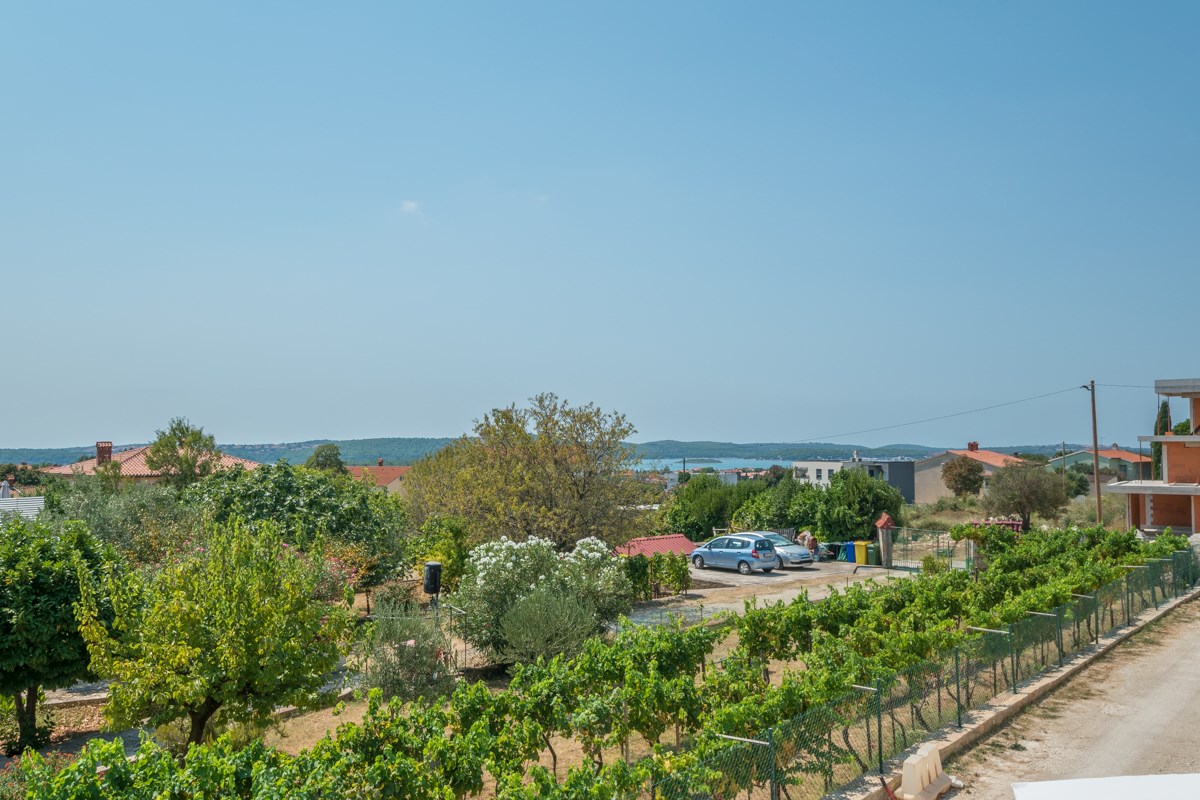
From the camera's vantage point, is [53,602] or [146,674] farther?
[53,602]

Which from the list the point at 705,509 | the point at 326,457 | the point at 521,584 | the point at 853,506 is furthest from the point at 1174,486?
the point at 326,457

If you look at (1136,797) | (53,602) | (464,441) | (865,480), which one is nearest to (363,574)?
(464,441)

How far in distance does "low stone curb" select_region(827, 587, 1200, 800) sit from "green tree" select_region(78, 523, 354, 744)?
21.1 feet

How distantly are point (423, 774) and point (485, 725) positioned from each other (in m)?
1.04

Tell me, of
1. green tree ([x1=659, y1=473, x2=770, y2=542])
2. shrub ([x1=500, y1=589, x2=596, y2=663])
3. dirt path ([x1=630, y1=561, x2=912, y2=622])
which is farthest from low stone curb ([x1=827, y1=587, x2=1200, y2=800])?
green tree ([x1=659, y1=473, x2=770, y2=542])

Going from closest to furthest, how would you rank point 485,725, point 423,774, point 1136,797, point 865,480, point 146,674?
point 1136,797, point 423,774, point 485,725, point 146,674, point 865,480

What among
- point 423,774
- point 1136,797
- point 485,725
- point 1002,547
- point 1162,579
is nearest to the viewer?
point 1136,797

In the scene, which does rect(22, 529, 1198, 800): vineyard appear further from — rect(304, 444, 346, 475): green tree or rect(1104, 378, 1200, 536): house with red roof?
rect(304, 444, 346, 475): green tree

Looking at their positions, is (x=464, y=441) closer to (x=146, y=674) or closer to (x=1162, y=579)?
(x=146, y=674)

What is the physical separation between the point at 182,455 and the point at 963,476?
65.2 metres

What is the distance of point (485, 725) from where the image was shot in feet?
27.0

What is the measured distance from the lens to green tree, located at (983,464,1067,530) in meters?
51.6

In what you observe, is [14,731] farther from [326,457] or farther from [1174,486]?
[326,457]

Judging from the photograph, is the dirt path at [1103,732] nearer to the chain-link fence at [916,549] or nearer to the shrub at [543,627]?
the shrub at [543,627]
